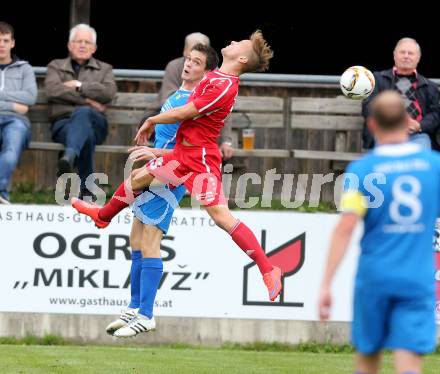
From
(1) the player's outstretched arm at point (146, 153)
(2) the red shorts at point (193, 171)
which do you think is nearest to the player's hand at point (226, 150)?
(1) the player's outstretched arm at point (146, 153)

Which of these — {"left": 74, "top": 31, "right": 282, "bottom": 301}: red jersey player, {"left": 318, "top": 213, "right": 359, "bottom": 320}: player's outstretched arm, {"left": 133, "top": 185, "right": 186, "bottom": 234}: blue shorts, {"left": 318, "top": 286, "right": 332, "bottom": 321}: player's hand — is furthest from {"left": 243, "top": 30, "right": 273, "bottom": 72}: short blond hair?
{"left": 318, "top": 286, "right": 332, "bottom": 321}: player's hand

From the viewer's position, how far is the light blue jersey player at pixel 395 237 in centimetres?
643

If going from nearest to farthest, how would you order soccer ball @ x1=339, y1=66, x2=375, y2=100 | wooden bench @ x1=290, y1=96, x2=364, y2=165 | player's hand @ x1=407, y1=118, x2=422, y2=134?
soccer ball @ x1=339, y1=66, x2=375, y2=100, player's hand @ x1=407, y1=118, x2=422, y2=134, wooden bench @ x1=290, y1=96, x2=364, y2=165

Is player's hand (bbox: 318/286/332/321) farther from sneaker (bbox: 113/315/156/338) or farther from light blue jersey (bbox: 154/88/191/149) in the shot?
light blue jersey (bbox: 154/88/191/149)

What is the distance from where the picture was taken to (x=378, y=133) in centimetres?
653

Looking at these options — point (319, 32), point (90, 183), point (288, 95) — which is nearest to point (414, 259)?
point (90, 183)

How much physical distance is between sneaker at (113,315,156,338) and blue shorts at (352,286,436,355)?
10.5ft

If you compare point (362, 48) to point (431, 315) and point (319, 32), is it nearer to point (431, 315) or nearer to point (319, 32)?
point (319, 32)

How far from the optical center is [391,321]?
6543 mm

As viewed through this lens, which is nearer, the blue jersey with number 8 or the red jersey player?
the blue jersey with number 8

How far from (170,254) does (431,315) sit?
6.24 meters

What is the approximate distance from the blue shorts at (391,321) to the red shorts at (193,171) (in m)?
2.97

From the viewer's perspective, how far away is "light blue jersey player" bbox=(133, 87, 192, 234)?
972cm

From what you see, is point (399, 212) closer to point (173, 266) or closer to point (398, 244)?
point (398, 244)
